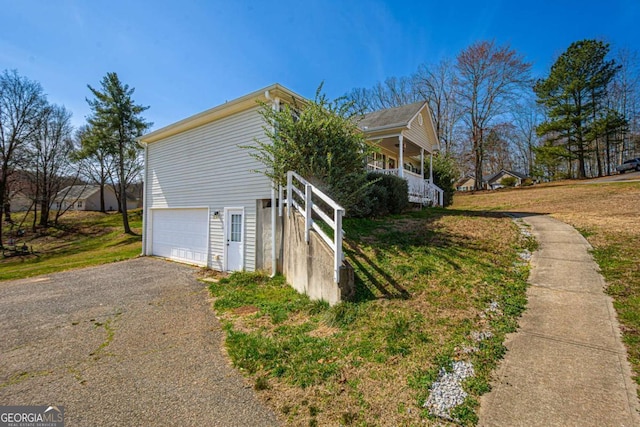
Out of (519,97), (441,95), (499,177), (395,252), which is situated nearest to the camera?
(395,252)

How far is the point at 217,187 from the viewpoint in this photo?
9406mm

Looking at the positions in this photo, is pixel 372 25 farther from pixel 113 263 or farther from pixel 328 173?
pixel 113 263

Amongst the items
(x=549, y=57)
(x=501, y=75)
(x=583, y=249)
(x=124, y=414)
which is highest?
(x=549, y=57)

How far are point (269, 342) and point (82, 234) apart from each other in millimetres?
28872

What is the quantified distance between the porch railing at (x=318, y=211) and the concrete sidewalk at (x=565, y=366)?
244 centimetres

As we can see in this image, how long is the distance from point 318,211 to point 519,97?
30186mm

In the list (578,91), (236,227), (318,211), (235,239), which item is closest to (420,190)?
(236,227)

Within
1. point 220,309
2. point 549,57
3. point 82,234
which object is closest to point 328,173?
point 220,309

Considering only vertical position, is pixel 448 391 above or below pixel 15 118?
below

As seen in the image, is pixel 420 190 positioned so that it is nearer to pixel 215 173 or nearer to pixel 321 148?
pixel 321 148

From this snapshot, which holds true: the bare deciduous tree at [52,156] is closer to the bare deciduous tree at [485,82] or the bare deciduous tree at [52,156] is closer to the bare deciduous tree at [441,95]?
the bare deciduous tree at [441,95]

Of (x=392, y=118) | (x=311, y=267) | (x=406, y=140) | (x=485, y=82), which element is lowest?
(x=311, y=267)

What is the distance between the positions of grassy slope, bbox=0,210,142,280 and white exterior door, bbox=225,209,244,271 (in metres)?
9.36

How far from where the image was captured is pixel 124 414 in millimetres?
2592
